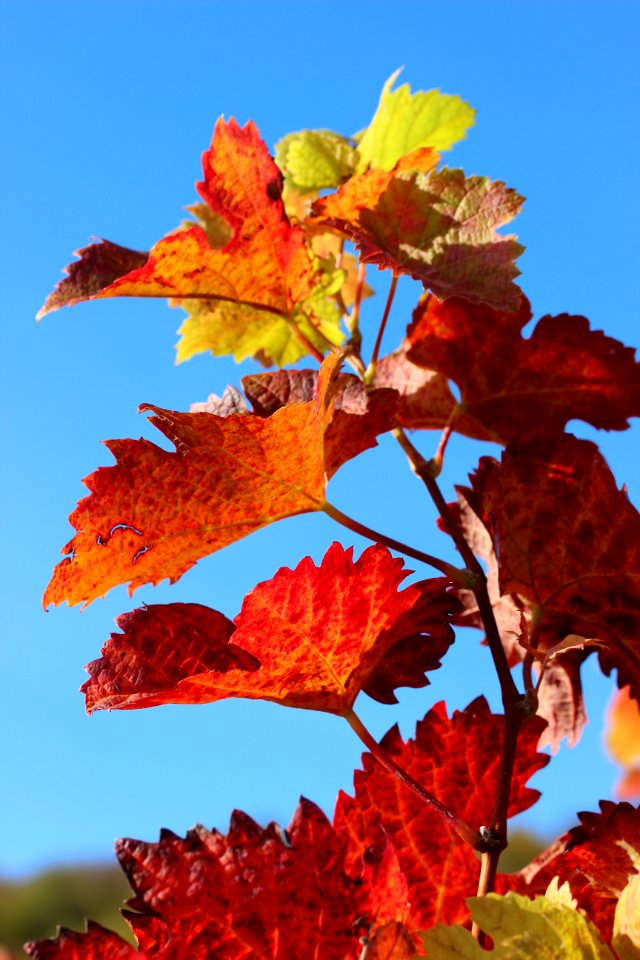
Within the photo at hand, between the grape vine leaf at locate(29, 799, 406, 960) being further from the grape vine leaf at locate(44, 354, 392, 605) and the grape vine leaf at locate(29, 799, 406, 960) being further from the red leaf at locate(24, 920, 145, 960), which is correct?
the grape vine leaf at locate(44, 354, 392, 605)

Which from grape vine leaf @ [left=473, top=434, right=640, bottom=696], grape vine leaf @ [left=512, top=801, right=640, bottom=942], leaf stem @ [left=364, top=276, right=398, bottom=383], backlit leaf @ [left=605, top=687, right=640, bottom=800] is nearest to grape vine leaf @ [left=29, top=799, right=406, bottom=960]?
grape vine leaf @ [left=512, top=801, right=640, bottom=942]

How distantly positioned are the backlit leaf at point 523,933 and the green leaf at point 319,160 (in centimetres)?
59

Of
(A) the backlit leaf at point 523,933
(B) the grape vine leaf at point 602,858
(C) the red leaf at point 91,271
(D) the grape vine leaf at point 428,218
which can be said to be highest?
(C) the red leaf at point 91,271

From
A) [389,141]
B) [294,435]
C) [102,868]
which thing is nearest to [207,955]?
[294,435]

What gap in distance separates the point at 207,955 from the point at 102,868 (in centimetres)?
1237

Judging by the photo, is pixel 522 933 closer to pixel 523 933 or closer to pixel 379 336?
pixel 523 933

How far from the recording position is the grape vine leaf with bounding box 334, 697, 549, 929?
63 centimetres

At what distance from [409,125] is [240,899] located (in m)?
0.61

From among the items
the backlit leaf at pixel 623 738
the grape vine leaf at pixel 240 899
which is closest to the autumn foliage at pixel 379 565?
the grape vine leaf at pixel 240 899

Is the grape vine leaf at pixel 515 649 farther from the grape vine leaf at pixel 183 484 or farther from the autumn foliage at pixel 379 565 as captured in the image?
the grape vine leaf at pixel 183 484

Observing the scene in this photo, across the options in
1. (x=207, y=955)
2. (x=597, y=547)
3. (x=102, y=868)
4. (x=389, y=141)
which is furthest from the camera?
(x=102, y=868)

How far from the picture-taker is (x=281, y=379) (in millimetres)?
706

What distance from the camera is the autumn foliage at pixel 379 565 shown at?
54 centimetres

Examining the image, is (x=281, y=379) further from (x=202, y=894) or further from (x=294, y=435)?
(x=202, y=894)
